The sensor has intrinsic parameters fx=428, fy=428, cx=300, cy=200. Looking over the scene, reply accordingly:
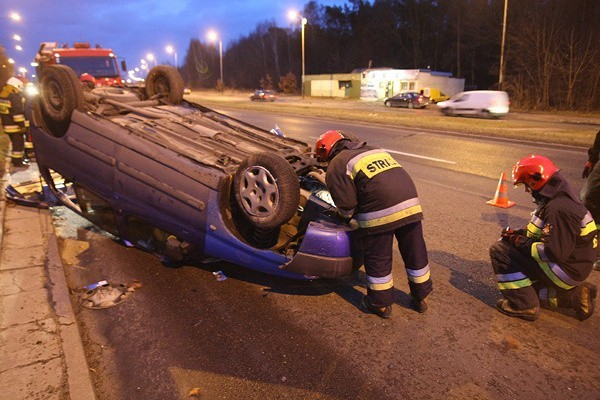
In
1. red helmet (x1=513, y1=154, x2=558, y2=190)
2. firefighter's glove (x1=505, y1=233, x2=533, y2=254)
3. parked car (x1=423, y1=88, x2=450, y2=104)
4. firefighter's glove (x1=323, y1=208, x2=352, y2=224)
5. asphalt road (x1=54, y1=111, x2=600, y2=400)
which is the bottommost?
asphalt road (x1=54, y1=111, x2=600, y2=400)

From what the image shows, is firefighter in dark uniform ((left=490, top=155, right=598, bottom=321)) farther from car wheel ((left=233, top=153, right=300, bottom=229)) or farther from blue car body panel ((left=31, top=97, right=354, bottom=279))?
car wheel ((left=233, top=153, right=300, bottom=229))

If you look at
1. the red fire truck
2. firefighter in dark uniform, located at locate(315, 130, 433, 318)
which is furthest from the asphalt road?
the red fire truck

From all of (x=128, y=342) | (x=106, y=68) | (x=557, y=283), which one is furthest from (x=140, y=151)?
(x=106, y=68)

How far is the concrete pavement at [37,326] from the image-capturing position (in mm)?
2600

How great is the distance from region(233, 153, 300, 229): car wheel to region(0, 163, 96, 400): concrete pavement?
1.53m

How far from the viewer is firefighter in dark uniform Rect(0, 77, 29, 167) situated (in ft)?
26.7

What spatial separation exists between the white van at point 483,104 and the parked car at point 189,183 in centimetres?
1846

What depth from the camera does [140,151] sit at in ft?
12.7

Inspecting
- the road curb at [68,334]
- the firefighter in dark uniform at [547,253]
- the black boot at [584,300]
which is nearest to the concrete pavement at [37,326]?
the road curb at [68,334]

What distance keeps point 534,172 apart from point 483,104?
19.5m

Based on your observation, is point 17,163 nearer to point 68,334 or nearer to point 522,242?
point 68,334

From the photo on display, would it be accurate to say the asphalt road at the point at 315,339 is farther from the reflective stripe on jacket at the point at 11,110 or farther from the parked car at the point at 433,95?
the parked car at the point at 433,95

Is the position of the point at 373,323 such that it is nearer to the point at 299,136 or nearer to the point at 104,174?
the point at 104,174

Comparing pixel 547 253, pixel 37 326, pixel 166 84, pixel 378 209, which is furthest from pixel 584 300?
pixel 166 84
